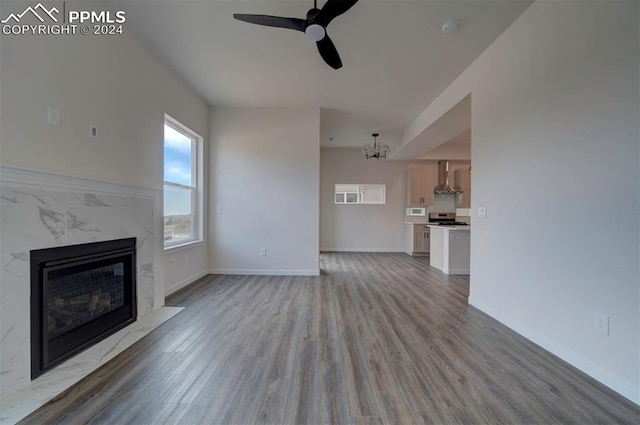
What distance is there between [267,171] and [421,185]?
474 centimetres

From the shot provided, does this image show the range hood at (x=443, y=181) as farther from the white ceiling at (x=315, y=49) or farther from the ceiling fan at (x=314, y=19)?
the ceiling fan at (x=314, y=19)

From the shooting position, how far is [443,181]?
24.0 feet

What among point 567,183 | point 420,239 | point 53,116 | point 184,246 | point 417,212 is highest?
point 53,116

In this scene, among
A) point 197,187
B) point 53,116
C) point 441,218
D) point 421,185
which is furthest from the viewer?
point 441,218

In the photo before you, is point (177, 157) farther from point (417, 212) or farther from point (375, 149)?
point (417, 212)

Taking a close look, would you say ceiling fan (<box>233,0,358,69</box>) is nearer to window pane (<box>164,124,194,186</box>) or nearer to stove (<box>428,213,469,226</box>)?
window pane (<box>164,124,194,186</box>)

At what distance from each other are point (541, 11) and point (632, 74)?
1032 mm

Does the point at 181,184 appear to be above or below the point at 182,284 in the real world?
above

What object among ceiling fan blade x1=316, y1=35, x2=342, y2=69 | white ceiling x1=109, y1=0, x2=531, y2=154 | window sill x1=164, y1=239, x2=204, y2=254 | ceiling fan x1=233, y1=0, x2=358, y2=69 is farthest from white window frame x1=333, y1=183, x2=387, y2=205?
ceiling fan x1=233, y1=0, x2=358, y2=69

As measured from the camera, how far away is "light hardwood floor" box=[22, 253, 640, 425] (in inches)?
54.1

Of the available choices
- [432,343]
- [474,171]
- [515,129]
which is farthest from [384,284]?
[515,129]

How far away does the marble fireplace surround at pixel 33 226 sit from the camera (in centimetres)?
149

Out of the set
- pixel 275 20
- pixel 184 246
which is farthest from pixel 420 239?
pixel 275 20

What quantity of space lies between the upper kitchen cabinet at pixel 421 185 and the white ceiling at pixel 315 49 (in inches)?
123
